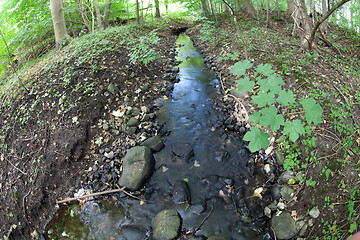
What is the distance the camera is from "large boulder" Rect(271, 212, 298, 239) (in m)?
2.70

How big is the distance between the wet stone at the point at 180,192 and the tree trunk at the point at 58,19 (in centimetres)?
652

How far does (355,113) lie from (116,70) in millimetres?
5512

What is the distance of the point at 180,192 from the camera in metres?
3.39

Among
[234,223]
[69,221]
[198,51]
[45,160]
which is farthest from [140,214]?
[198,51]

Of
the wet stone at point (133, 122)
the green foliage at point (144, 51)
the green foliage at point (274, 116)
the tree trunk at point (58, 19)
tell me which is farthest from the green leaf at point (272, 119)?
the tree trunk at point (58, 19)

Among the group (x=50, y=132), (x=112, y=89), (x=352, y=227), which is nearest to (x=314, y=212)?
(x=352, y=227)

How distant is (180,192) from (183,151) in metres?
0.90

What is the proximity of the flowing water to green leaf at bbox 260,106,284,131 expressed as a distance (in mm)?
1534

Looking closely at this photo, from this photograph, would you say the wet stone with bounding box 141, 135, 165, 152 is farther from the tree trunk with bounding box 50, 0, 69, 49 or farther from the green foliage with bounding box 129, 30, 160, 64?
the tree trunk with bounding box 50, 0, 69, 49

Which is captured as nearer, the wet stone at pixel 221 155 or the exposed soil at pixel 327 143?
the exposed soil at pixel 327 143

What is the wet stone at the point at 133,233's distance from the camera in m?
2.97

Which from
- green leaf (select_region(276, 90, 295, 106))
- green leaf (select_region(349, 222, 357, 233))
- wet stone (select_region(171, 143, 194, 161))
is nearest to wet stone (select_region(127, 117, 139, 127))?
wet stone (select_region(171, 143, 194, 161))

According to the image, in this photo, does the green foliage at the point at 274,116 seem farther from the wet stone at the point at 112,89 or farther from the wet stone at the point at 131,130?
the wet stone at the point at 112,89

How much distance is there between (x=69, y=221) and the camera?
3.30m
